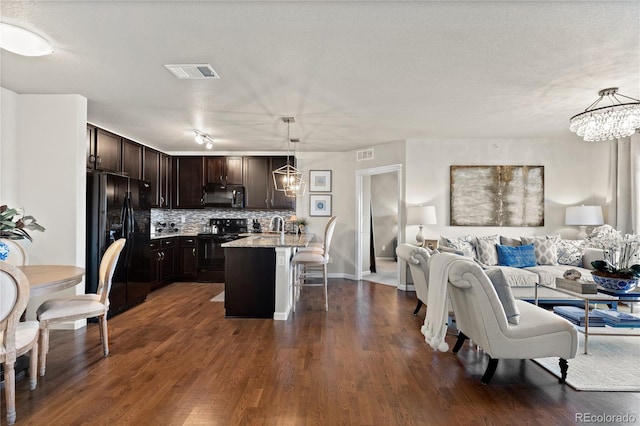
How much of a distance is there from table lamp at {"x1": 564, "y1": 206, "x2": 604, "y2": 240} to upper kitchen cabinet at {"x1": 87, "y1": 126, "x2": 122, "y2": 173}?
6.99 meters

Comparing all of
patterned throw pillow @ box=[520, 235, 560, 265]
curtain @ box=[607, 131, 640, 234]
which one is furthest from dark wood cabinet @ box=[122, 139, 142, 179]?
curtain @ box=[607, 131, 640, 234]

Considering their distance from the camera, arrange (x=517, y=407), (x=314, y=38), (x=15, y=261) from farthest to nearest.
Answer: (x=15, y=261), (x=314, y=38), (x=517, y=407)

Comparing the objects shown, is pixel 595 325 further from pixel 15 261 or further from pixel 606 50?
pixel 15 261

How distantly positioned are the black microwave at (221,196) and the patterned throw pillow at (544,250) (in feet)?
16.5

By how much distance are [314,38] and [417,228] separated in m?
4.02

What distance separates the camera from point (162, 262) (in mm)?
5984

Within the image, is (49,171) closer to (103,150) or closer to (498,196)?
(103,150)

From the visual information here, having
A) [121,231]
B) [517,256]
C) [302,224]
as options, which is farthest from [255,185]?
[517,256]

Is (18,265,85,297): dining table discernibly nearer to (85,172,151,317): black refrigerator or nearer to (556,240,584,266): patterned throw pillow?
(85,172,151,317): black refrigerator

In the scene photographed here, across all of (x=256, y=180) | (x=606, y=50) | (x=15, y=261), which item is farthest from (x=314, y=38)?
(x=256, y=180)

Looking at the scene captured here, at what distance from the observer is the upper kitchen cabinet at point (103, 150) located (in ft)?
14.8

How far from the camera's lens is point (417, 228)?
582cm

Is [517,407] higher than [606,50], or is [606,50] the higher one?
[606,50]

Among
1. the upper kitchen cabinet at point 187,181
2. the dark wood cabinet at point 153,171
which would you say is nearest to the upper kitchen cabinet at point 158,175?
the dark wood cabinet at point 153,171
